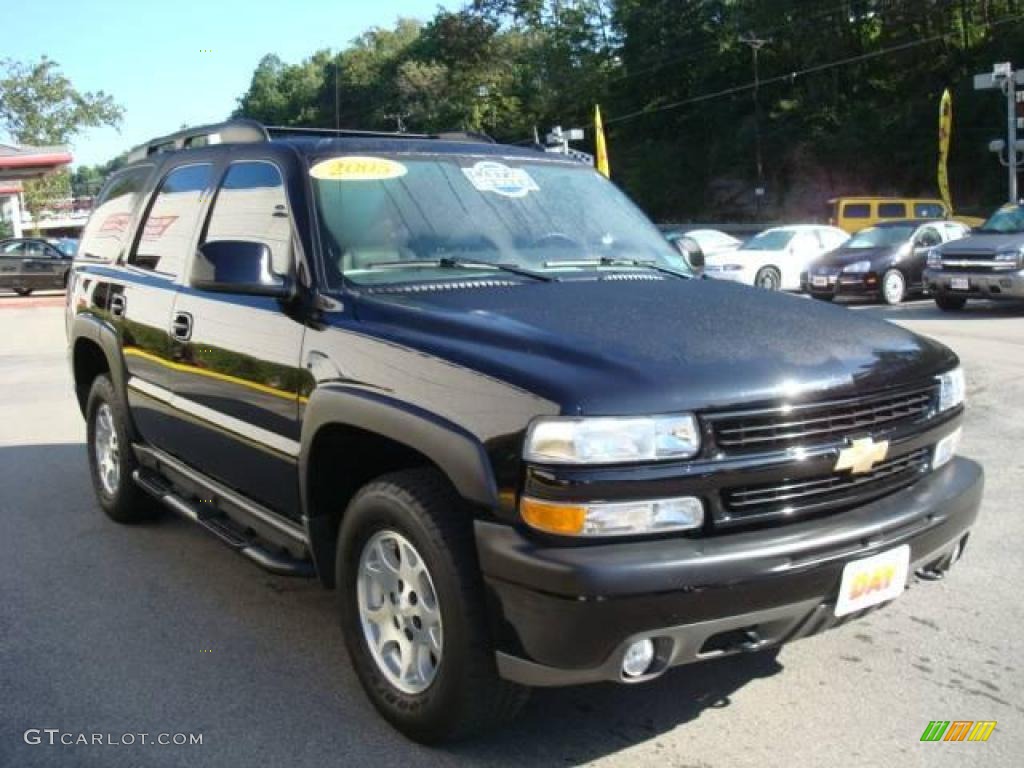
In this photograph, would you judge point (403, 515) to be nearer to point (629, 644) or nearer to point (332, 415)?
point (332, 415)

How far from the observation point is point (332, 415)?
334 centimetres

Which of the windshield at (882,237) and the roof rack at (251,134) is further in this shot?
the windshield at (882,237)

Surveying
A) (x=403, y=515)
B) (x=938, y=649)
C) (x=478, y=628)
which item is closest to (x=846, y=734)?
(x=938, y=649)

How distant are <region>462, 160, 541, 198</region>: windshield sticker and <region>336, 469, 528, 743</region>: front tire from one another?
1.48m

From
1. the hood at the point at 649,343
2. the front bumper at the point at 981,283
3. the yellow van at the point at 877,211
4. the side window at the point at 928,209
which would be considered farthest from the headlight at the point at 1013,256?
the side window at the point at 928,209

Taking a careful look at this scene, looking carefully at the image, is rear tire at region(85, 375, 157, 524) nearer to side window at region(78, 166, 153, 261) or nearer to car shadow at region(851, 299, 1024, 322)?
side window at region(78, 166, 153, 261)

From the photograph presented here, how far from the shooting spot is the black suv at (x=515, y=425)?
2697 mm

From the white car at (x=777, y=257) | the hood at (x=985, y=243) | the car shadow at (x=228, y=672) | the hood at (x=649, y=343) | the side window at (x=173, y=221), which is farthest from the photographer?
the white car at (x=777, y=257)

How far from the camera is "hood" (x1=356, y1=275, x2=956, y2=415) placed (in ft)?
9.08

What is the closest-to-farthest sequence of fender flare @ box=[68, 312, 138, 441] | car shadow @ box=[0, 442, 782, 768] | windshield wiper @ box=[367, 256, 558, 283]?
car shadow @ box=[0, 442, 782, 768] < windshield wiper @ box=[367, 256, 558, 283] < fender flare @ box=[68, 312, 138, 441]

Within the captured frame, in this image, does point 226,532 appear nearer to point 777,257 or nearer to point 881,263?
point 881,263

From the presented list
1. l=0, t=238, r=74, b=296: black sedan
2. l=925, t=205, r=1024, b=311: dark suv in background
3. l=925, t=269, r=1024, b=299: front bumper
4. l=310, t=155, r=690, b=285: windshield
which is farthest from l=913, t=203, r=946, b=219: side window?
l=310, t=155, r=690, b=285: windshield

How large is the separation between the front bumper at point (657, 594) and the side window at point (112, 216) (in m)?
3.56

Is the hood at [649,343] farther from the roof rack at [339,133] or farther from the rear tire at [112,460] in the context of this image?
the rear tire at [112,460]
